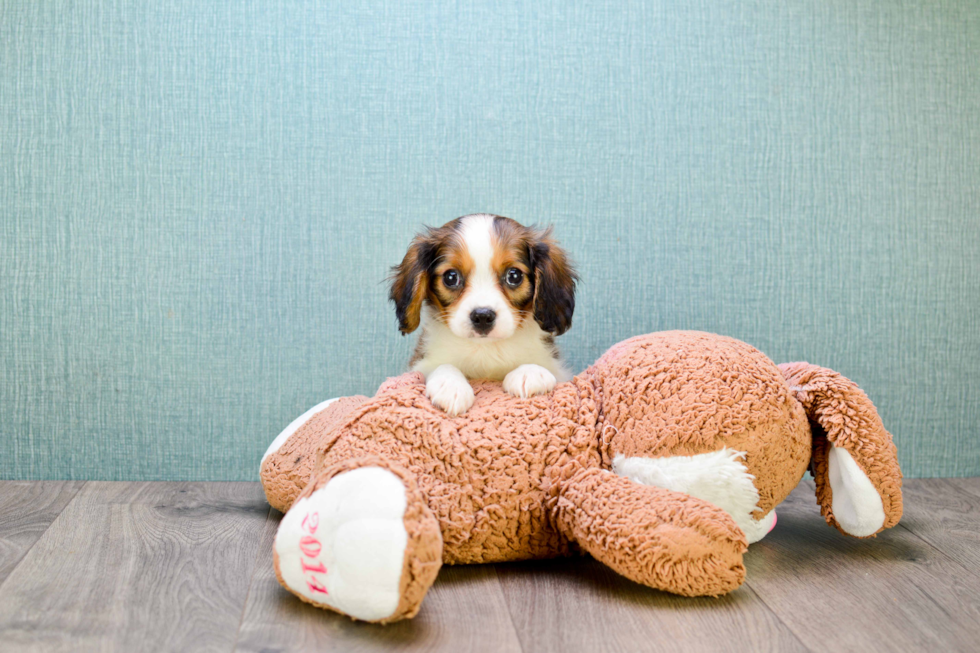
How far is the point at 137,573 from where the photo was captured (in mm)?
1490

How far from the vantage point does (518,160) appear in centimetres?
223

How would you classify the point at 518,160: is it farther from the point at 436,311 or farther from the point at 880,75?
the point at 880,75

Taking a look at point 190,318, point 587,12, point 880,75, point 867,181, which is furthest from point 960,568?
point 190,318

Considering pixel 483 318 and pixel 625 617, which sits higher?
pixel 483 318

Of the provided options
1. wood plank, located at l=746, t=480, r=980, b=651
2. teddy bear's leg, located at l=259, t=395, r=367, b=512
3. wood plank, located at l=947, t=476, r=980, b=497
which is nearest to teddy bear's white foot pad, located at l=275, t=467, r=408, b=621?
teddy bear's leg, located at l=259, t=395, r=367, b=512

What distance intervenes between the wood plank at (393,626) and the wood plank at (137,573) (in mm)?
44

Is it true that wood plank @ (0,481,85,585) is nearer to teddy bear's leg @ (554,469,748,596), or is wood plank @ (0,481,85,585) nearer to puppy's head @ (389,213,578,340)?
puppy's head @ (389,213,578,340)

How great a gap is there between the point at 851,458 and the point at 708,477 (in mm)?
339

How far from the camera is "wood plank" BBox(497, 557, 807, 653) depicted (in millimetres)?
1214

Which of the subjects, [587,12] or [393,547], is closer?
[393,547]

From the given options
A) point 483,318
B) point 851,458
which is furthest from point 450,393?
point 851,458

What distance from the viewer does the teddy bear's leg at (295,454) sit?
1.82 m

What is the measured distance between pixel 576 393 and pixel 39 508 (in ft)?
4.43

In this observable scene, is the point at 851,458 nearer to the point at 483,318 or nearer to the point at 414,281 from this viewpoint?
the point at 483,318
